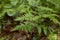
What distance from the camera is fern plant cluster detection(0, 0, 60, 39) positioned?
7.80ft

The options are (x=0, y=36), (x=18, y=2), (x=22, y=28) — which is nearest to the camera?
(x=22, y=28)

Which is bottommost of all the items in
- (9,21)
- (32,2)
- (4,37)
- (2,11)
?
(4,37)

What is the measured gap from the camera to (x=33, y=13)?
261 cm

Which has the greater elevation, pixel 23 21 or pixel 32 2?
pixel 32 2

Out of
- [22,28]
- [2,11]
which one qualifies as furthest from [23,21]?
[2,11]

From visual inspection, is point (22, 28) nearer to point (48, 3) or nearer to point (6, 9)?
point (6, 9)

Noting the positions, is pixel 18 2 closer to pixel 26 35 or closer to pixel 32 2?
pixel 32 2

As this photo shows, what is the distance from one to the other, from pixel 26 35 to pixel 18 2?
2.01ft

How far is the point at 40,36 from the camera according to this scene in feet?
7.87

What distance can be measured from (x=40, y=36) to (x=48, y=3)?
640mm

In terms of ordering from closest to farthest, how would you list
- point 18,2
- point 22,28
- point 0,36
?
1. point 22,28
2. point 0,36
3. point 18,2

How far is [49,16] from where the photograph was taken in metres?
2.41

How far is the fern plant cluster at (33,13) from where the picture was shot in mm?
2377

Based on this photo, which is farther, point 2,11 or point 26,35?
point 2,11
